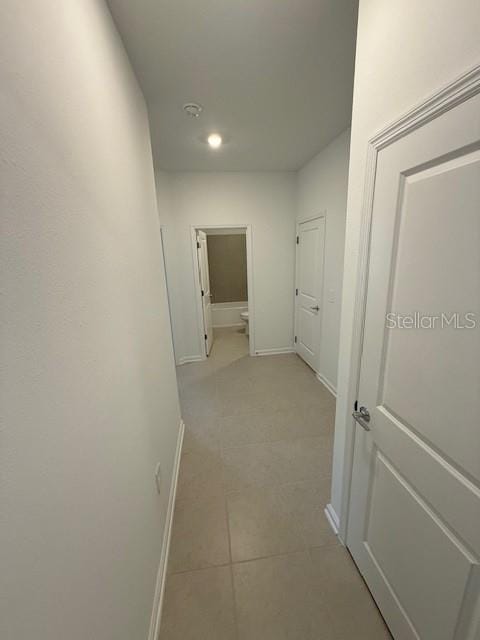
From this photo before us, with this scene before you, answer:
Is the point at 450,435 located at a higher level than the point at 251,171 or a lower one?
lower

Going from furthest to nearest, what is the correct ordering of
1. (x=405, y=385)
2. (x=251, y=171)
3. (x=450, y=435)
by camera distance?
(x=251, y=171)
(x=405, y=385)
(x=450, y=435)

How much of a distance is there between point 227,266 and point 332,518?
4909mm

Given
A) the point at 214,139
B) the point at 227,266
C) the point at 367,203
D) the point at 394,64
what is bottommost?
the point at 227,266

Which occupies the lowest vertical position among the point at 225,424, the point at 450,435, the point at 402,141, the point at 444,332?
the point at 225,424

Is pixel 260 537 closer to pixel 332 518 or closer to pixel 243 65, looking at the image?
pixel 332 518

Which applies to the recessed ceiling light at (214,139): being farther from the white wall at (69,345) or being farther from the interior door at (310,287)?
the interior door at (310,287)

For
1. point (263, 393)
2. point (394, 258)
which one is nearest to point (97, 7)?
point (394, 258)

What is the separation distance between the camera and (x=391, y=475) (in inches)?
40.1

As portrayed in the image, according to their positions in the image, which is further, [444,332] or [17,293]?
[444,332]

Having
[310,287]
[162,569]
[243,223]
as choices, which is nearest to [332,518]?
[162,569]

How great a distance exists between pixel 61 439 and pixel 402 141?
1301 millimetres

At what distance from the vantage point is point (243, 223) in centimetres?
347

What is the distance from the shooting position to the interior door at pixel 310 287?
121 inches

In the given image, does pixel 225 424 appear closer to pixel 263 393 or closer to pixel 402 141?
pixel 263 393
